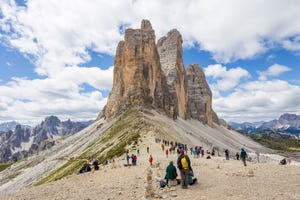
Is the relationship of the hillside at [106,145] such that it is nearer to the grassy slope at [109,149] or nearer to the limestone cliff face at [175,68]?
the grassy slope at [109,149]

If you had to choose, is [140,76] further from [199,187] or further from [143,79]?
[199,187]

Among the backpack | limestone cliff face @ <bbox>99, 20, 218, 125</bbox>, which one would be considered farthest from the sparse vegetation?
the backpack

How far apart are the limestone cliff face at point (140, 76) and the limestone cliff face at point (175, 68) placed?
63.7ft

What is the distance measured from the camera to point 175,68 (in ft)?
561

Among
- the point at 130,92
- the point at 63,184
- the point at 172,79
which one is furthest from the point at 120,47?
the point at 63,184

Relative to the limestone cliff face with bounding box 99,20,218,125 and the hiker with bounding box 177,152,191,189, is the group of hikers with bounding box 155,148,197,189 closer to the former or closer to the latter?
the hiker with bounding box 177,152,191,189

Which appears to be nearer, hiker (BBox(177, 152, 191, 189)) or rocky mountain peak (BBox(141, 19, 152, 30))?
hiker (BBox(177, 152, 191, 189))

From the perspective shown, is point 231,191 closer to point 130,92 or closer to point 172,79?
point 130,92

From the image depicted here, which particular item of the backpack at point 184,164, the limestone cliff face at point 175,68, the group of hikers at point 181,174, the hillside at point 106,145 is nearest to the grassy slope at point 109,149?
the hillside at point 106,145

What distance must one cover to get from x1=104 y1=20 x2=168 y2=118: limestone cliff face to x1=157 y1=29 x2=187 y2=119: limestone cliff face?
1941 cm

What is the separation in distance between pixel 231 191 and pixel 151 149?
36365 millimetres

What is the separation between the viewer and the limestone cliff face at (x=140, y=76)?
128 metres

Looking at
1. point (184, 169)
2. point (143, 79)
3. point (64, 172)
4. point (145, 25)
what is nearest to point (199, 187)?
point (184, 169)

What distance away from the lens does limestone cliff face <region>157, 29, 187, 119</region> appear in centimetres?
16300
